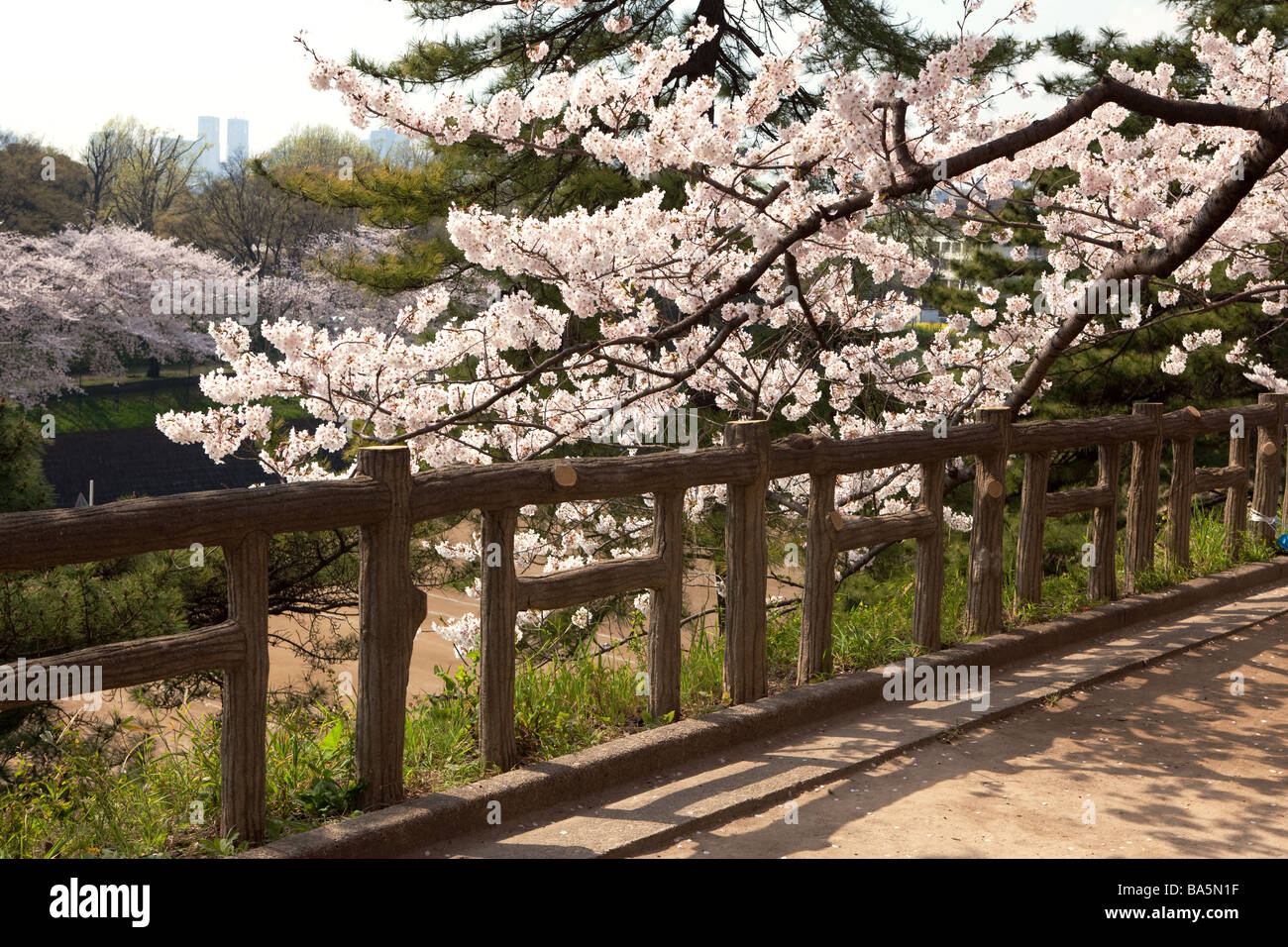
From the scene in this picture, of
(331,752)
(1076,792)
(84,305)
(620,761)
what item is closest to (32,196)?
(84,305)

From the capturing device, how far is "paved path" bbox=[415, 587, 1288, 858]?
14.1 feet

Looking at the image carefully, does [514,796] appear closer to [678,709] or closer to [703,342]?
[678,709]

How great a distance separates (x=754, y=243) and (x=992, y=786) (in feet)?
14.6

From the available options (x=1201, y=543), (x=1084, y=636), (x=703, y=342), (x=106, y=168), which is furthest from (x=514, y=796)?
(x=106, y=168)

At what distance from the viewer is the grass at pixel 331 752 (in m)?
4.05

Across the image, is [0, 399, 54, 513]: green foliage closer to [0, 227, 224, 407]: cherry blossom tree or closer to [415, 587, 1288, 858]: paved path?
[415, 587, 1288, 858]: paved path

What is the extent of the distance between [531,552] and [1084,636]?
14.0ft

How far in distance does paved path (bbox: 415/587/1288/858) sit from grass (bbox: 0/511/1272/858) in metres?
0.45

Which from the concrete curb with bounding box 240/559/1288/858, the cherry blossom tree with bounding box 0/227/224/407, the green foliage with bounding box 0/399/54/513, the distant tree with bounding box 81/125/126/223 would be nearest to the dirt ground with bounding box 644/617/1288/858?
the concrete curb with bounding box 240/559/1288/858

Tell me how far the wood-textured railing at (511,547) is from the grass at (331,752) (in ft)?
0.51

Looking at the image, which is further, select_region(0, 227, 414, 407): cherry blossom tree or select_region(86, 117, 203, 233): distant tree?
select_region(86, 117, 203, 233): distant tree

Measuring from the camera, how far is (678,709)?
5.52 m

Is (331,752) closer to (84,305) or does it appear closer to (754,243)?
(754,243)
